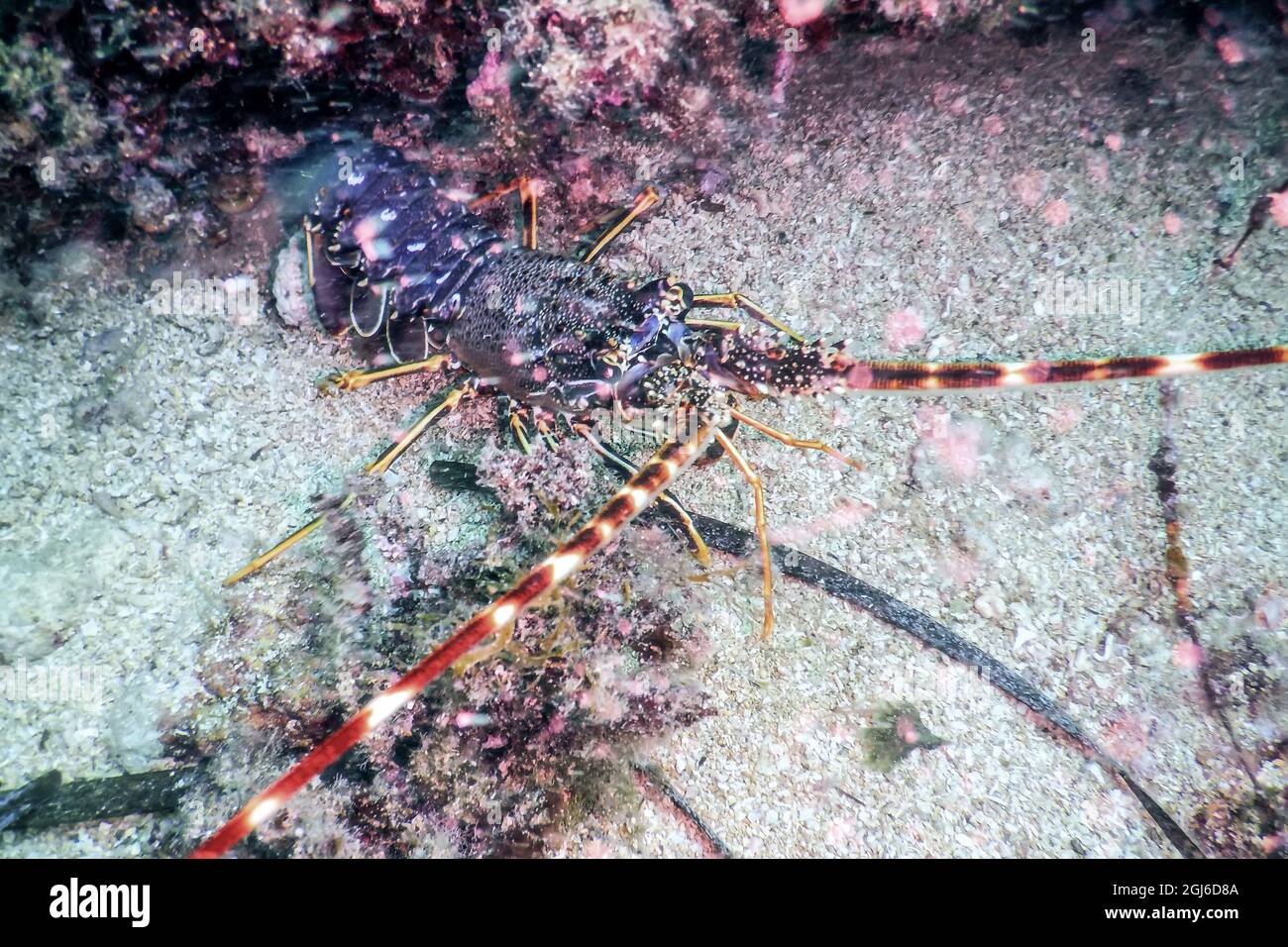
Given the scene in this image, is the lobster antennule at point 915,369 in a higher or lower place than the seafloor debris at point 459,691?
higher

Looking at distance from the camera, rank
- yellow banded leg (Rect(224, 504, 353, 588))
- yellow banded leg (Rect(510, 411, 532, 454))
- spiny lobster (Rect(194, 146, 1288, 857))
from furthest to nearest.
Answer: yellow banded leg (Rect(510, 411, 532, 454)), yellow banded leg (Rect(224, 504, 353, 588)), spiny lobster (Rect(194, 146, 1288, 857))

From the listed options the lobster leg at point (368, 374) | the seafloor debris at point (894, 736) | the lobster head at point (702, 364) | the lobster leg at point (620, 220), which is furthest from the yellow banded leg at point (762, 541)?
the lobster leg at point (368, 374)

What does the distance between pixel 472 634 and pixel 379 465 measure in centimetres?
103

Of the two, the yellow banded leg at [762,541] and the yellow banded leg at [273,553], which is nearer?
the yellow banded leg at [762,541]

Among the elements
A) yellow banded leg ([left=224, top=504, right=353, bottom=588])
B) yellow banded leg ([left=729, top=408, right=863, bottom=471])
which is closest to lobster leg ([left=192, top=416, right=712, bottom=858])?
yellow banded leg ([left=729, top=408, right=863, bottom=471])

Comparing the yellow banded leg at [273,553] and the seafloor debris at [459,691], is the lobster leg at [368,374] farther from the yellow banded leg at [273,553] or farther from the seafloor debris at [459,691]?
the seafloor debris at [459,691]

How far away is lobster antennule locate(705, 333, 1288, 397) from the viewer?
5.17 ft

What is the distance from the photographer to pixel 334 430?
2.12 meters

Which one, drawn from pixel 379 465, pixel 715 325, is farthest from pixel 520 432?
pixel 715 325

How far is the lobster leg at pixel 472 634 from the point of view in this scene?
1.06 m

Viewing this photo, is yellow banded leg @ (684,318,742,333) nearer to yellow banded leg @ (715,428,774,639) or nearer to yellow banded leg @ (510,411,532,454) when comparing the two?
yellow banded leg @ (715,428,774,639)
